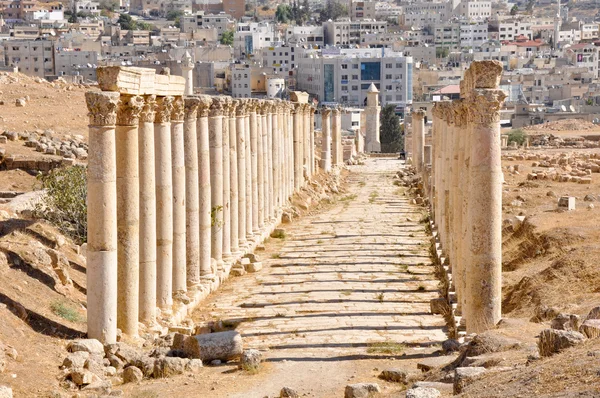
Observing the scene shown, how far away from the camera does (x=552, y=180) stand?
126ft

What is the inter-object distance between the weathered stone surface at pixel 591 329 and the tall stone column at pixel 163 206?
27.5 ft

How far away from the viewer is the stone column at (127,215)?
1645 cm

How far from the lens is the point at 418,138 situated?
5284 centimetres

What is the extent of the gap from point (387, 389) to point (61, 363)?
4275mm

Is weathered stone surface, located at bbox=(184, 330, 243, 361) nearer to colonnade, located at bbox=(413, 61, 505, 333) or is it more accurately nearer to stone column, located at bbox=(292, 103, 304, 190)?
colonnade, located at bbox=(413, 61, 505, 333)

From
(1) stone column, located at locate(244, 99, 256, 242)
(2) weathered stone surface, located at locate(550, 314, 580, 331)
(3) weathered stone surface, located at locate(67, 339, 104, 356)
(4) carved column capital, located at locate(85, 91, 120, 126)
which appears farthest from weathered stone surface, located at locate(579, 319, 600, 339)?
(1) stone column, located at locate(244, 99, 256, 242)

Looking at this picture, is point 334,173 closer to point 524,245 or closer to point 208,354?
point 524,245

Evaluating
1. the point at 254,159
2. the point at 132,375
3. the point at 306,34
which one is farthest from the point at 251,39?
the point at 132,375

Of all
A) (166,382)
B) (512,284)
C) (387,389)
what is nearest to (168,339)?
(166,382)

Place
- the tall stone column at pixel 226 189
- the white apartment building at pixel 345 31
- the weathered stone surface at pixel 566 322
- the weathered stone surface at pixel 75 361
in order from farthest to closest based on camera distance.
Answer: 1. the white apartment building at pixel 345 31
2. the tall stone column at pixel 226 189
3. the weathered stone surface at pixel 75 361
4. the weathered stone surface at pixel 566 322

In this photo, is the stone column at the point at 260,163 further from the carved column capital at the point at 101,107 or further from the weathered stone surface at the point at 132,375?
the weathered stone surface at the point at 132,375

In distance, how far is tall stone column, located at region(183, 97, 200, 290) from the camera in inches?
840

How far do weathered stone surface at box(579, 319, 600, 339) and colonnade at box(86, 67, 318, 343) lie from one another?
6.73 m

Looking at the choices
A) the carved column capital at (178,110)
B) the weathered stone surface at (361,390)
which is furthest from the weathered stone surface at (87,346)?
the carved column capital at (178,110)
